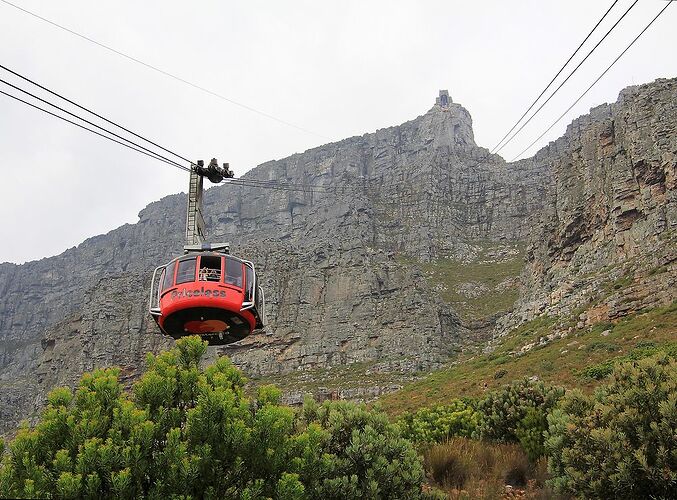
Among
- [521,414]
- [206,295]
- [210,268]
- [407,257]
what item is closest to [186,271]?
[210,268]

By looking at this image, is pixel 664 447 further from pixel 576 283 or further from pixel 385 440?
pixel 576 283

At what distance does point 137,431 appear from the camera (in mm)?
6543

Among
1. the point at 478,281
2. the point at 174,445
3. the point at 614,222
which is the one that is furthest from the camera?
the point at 478,281

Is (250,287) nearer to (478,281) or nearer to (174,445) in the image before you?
(174,445)

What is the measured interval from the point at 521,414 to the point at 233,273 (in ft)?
27.7

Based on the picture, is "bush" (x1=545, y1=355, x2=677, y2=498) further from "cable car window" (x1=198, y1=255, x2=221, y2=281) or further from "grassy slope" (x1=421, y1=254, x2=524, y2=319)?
"grassy slope" (x1=421, y1=254, x2=524, y2=319)

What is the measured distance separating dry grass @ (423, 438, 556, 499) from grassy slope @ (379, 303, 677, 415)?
540 inches

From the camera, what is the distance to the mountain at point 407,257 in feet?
173

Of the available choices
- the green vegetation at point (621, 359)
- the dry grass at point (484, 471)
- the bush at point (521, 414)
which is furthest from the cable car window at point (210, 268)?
the green vegetation at point (621, 359)

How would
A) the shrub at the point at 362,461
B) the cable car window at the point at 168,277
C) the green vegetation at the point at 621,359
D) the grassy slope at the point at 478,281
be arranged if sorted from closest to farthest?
1. the shrub at the point at 362,461
2. the cable car window at the point at 168,277
3. the green vegetation at the point at 621,359
4. the grassy slope at the point at 478,281

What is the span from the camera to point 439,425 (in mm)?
15398

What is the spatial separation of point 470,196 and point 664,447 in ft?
472

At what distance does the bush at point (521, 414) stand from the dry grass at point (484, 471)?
19.4 inches

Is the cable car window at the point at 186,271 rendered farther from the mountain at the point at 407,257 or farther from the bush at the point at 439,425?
the bush at the point at 439,425
